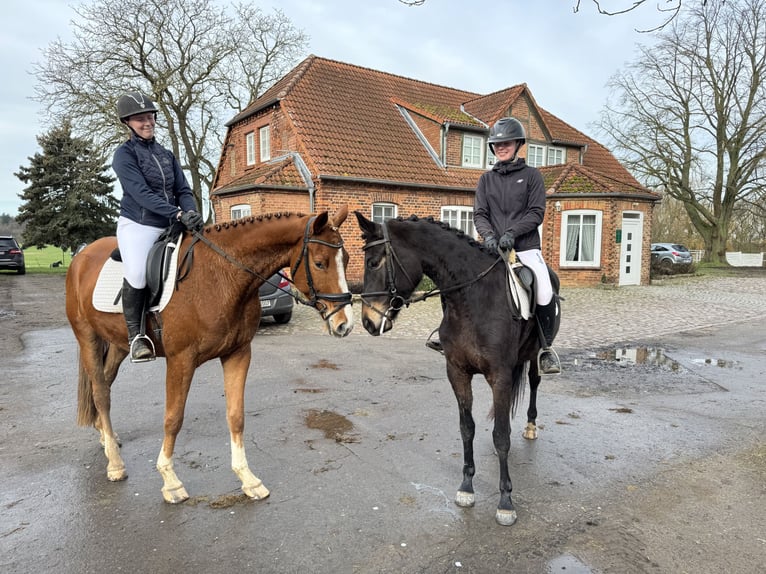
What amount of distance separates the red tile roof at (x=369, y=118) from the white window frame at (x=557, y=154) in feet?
1.74

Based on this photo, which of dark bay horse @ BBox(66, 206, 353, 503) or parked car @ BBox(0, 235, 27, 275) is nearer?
dark bay horse @ BBox(66, 206, 353, 503)

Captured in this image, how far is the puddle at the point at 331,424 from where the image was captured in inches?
185

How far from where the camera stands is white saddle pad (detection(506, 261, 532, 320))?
3538 mm

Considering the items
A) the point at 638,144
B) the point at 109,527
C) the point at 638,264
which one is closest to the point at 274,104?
the point at 638,264

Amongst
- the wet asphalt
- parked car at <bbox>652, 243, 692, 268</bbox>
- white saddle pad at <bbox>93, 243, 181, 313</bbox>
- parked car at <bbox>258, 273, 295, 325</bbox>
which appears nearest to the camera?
the wet asphalt

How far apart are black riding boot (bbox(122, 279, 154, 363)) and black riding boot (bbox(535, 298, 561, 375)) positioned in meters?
3.01

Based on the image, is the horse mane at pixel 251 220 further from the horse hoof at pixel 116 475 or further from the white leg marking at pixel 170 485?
the horse hoof at pixel 116 475

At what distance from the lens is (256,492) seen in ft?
11.6

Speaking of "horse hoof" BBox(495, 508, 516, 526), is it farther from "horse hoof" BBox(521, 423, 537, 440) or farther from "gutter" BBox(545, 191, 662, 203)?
"gutter" BBox(545, 191, 662, 203)

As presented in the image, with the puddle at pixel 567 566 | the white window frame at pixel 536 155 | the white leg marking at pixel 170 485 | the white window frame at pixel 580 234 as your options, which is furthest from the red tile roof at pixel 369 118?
the puddle at pixel 567 566

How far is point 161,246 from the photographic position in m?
3.57

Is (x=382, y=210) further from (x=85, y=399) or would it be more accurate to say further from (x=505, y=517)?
(x=505, y=517)

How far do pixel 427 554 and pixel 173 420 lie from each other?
6.42ft

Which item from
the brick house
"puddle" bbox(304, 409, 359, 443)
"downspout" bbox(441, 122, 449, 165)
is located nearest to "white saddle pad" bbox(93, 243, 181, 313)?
"puddle" bbox(304, 409, 359, 443)
